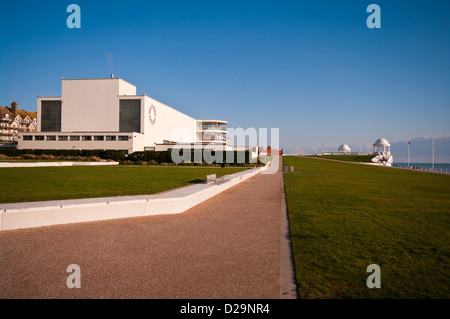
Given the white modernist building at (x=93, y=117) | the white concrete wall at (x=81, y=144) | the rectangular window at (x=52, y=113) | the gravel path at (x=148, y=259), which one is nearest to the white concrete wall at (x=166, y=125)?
the white modernist building at (x=93, y=117)

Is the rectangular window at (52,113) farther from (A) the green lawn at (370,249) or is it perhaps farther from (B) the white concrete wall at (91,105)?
(A) the green lawn at (370,249)

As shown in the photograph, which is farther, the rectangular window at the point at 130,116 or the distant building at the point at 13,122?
the distant building at the point at 13,122

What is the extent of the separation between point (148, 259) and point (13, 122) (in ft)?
367

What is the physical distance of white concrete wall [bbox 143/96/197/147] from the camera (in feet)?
187

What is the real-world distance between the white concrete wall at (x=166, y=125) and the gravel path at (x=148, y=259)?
51.4m

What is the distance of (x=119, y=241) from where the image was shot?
5855 millimetres

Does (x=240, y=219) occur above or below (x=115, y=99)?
below

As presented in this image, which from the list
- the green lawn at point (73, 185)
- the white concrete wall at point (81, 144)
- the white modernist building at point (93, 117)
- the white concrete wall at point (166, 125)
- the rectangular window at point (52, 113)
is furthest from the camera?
the rectangular window at point (52, 113)

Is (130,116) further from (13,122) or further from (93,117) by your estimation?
(13,122)

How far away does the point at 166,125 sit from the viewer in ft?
223

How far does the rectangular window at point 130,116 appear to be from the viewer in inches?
2191
